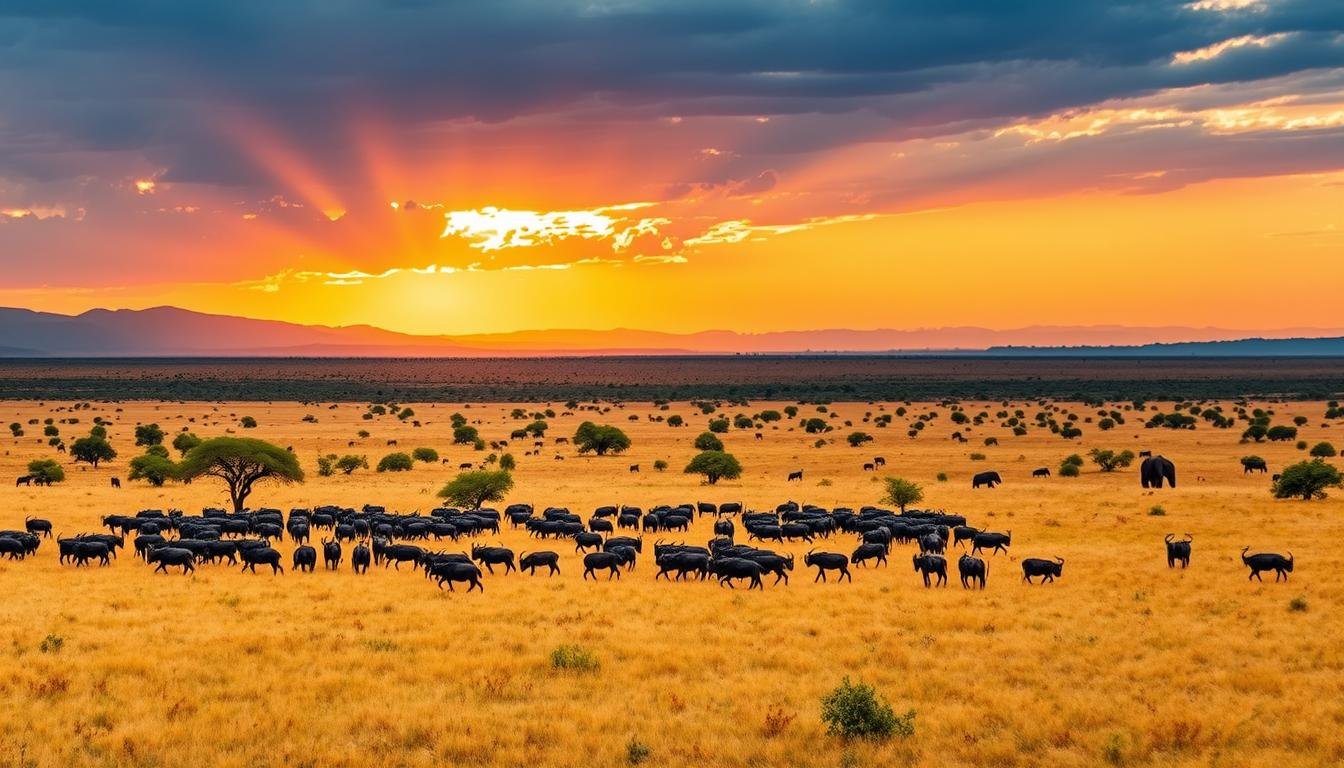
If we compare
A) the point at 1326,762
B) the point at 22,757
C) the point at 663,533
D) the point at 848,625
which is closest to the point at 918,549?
the point at 663,533

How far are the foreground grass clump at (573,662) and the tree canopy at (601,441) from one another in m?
58.1

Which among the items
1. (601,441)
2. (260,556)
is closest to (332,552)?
(260,556)

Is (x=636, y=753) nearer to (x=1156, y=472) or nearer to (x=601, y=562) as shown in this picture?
(x=601, y=562)

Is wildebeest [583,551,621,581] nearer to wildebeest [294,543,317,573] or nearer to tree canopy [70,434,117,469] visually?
wildebeest [294,543,317,573]

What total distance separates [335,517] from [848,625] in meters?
23.9

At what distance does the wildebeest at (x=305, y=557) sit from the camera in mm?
31653

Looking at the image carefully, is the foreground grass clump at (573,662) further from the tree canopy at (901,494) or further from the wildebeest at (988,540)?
the tree canopy at (901,494)

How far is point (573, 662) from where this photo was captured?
19594mm

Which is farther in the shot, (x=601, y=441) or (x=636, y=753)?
(x=601, y=441)

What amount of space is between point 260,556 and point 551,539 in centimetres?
1070

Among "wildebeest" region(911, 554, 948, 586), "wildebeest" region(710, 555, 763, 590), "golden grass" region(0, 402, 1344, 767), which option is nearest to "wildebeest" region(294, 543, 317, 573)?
"golden grass" region(0, 402, 1344, 767)

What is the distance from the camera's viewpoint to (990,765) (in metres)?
14.8

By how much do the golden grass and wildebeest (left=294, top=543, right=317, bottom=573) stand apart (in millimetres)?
1204

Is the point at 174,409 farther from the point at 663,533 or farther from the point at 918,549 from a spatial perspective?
the point at 918,549
